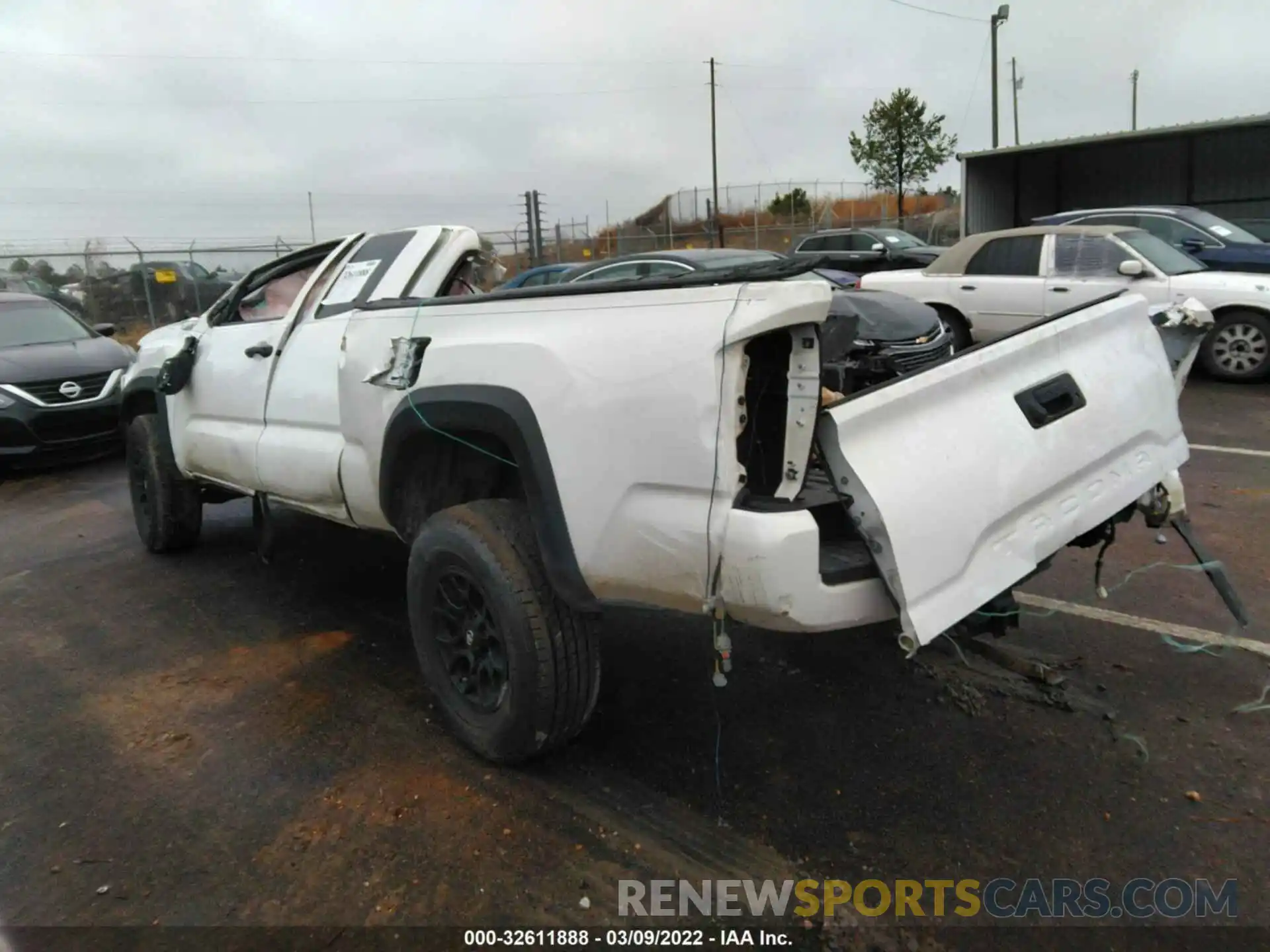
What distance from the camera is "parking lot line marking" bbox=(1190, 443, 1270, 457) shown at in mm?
7020

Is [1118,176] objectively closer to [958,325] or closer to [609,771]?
[958,325]

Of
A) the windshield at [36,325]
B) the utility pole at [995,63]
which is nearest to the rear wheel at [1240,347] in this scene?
the windshield at [36,325]

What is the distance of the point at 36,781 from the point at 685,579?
2526mm

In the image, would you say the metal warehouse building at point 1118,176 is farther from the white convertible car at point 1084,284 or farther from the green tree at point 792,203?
the green tree at point 792,203

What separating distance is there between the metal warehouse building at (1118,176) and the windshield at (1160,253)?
7859mm

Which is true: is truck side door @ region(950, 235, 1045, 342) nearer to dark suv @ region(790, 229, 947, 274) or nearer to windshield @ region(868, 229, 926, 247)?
dark suv @ region(790, 229, 947, 274)

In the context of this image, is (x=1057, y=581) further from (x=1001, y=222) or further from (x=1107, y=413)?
(x=1001, y=222)

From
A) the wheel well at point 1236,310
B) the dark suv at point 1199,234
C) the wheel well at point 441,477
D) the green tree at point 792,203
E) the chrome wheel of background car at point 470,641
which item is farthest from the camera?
the green tree at point 792,203

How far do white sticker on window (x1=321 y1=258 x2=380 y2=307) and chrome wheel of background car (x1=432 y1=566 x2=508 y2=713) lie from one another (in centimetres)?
150

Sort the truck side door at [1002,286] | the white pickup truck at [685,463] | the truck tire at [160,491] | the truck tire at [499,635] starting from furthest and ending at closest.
→ the truck side door at [1002,286]
the truck tire at [160,491]
the truck tire at [499,635]
the white pickup truck at [685,463]

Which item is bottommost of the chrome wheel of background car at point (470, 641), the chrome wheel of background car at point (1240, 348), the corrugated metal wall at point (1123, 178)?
the chrome wheel of background car at point (470, 641)

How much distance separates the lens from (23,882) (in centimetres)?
275

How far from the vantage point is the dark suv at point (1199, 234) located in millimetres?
10734

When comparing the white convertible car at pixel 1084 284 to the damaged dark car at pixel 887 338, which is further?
the white convertible car at pixel 1084 284
